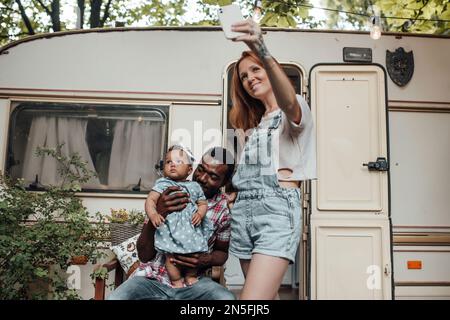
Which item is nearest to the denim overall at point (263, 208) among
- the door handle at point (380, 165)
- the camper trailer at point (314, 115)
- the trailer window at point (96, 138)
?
the camper trailer at point (314, 115)

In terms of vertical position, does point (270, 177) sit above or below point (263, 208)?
above

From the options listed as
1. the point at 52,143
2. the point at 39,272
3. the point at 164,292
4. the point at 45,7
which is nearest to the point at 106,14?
the point at 45,7

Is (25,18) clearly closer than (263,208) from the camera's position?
No

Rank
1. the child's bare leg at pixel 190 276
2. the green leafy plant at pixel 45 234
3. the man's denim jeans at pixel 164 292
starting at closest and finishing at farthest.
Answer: the man's denim jeans at pixel 164 292
the child's bare leg at pixel 190 276
the green leafy plant at pixel 45 234

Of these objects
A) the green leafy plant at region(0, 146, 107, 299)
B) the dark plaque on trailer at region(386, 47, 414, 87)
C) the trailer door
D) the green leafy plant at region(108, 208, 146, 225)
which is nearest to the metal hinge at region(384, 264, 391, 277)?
the trailer door

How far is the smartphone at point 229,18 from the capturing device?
2041 mm

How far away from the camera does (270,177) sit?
228 cm

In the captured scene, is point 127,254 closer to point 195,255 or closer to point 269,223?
point 195,255

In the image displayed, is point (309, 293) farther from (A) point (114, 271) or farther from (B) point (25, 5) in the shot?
(B) point (25, 5)

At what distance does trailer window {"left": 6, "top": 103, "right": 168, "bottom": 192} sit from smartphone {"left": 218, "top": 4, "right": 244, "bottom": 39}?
2.12 m

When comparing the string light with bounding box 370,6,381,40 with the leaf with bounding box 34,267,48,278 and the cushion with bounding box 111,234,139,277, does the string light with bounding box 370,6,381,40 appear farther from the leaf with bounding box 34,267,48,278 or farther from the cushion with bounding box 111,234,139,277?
the leaf with bounding box 34,267,48,278

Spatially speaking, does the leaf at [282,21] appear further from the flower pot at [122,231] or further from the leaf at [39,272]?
the leaf at [39,272]

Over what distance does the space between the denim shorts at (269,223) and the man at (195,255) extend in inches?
18.4

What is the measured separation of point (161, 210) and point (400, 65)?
8.72ft
